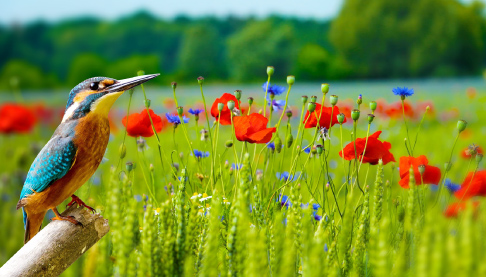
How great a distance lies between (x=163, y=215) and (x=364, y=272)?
0.56 m

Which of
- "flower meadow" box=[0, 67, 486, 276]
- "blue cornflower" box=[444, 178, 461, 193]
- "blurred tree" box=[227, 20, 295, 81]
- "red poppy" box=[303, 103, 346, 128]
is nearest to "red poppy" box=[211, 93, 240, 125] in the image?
"flower meadow" box=[0, 67, 486, 276]

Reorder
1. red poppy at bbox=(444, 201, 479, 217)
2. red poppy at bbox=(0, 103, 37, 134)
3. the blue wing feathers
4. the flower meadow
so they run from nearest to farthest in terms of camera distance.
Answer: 1. the flower meadow
2. the blue wing feathers
3. red poppy at bbox=(444, 201, 479, 217)
4. red poppy at bbox=(0, 103, 37, 134)

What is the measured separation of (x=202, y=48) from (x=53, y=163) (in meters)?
9.77

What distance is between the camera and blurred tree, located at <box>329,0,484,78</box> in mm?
13828

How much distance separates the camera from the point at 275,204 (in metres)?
1.66

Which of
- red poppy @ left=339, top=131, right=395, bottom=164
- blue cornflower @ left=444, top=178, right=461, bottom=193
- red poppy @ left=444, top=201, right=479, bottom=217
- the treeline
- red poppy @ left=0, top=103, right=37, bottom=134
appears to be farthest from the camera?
the treeline

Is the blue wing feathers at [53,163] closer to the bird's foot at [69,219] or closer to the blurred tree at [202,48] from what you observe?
the bird's foot at [69,219]

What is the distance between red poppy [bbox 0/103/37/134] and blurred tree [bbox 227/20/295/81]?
313 inches

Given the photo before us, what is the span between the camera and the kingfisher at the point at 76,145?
4.63 feet

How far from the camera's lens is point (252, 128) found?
151 cm

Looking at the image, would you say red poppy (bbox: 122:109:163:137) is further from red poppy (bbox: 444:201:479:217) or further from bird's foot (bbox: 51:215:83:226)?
red poppy (bbox: 444:201:479:217)

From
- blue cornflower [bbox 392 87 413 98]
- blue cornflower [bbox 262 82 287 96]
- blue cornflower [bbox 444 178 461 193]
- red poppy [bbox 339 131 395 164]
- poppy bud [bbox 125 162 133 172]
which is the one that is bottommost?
blue cornflower [bbox 444 178 461 193]

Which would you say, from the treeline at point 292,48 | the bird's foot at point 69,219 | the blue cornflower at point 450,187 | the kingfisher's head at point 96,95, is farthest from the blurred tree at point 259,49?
the bird's foot at point 69,219

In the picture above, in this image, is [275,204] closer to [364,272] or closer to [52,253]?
[364,272]
